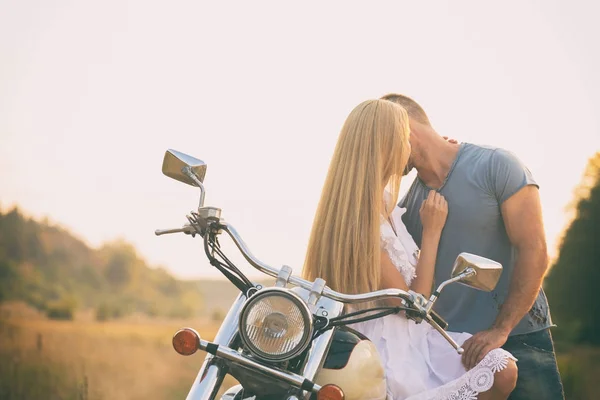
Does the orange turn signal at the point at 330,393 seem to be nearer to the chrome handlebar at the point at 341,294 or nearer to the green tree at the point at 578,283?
the chrome handlebar at the point at 341,294

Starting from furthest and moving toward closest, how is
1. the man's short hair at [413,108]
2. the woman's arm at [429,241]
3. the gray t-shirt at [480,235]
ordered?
the man's short hair at [413,108], the gray t-shirt at [480,235], the woman's arm at [429,241]

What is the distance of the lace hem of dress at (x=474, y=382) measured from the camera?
242cm

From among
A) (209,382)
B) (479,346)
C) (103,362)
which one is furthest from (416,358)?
(103,362)

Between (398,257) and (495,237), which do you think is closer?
(398,257)

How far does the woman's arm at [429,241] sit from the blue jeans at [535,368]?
0.61 meters

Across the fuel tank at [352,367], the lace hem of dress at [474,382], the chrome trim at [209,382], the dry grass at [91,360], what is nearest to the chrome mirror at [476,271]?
the fuel tank at [352,367]

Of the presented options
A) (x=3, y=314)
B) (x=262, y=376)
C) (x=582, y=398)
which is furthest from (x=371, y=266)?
(x=3, y=314)

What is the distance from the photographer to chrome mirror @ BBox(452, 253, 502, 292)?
210 cm

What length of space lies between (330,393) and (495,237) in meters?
1.83

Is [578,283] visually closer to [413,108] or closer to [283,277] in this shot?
[413,108]

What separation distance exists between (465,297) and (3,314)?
24.6ft

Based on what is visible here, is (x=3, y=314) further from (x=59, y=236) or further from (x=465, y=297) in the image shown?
(x=465, y=297)

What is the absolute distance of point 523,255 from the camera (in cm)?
326

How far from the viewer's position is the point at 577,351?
8914 mm
